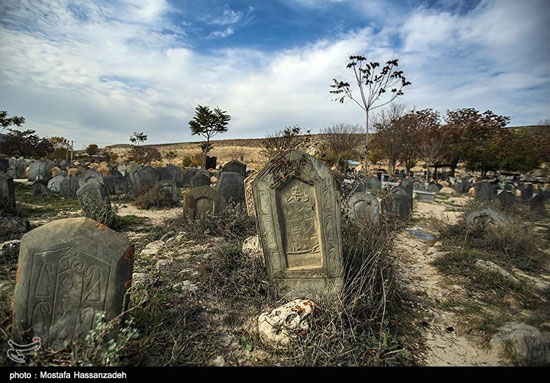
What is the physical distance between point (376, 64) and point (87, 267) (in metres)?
11.4

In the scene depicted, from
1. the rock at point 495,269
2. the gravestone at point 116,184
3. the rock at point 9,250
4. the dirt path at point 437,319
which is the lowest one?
the dirt path at point 437,319

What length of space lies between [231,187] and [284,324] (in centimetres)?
686

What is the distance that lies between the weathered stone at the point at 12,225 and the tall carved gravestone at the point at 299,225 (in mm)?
5517

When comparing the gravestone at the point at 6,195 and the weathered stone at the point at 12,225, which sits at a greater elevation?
the gravestone at the point at 6,195

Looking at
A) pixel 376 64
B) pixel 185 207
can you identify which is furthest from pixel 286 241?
pixel 376 64

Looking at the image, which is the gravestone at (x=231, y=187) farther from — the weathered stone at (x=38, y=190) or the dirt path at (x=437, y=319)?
the weathered stone at (x=38, y=190)

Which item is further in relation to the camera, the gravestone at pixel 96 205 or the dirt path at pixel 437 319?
→ the gravestone at pixel 96 205

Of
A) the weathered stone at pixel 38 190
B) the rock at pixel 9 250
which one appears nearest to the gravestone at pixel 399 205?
the rock at pixel 9 250

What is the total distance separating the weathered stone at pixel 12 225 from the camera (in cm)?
539

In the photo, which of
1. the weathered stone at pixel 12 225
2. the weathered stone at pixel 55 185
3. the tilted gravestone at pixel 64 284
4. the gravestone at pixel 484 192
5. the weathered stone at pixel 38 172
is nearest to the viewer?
the tilted gravestone at pixel 64 284

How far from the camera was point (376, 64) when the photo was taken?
412 inches

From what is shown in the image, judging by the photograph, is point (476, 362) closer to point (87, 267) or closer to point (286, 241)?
point (286, 241)

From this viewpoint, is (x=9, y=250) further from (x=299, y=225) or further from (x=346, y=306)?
(x=346, y=306)

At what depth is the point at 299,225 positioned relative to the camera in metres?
3.29
